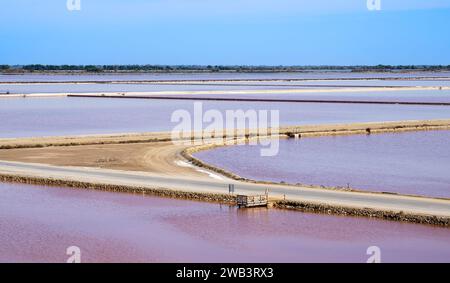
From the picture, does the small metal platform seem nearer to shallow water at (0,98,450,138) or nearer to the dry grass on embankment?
the dry grass on embankment

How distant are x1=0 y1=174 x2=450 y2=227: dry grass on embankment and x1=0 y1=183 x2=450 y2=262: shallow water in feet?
1.02

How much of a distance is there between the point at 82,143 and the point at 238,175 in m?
11.6

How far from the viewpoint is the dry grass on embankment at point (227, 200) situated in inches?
806

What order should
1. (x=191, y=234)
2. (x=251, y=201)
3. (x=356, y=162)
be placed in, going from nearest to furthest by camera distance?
(x=191, y=234)
(x=251, y=201)
(x=356, y=162)

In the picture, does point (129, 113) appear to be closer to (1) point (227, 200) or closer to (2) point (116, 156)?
(2) point (116, 156)

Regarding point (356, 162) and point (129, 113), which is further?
point (129, 113)

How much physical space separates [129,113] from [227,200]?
1521 inches

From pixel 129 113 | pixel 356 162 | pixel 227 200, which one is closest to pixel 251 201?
pixel 227 200

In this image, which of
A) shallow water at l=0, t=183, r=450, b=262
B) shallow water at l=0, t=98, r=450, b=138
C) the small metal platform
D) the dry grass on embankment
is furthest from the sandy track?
shallow water at l=0, t=98, r=450, b=138

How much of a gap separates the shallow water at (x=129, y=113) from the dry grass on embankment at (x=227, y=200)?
16843mm

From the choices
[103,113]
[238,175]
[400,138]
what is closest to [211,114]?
[103,113]

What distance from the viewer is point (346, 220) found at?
20.9 m

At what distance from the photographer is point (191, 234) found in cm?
1972

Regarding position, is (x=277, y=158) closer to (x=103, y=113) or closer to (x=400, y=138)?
(x=400, y=138)
